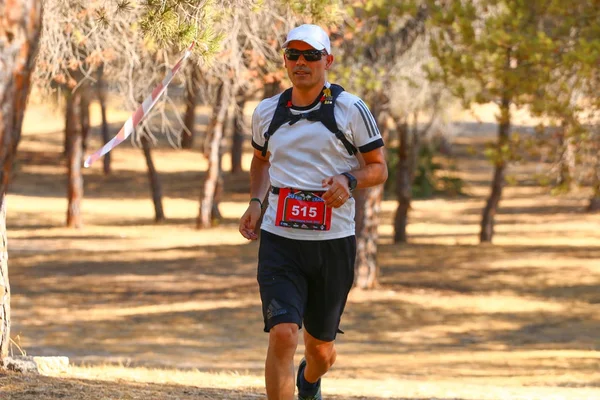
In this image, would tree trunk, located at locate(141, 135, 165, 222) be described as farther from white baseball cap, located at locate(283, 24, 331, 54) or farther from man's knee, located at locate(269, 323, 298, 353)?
man's knee, located at locate(269, 323, 298, 353)

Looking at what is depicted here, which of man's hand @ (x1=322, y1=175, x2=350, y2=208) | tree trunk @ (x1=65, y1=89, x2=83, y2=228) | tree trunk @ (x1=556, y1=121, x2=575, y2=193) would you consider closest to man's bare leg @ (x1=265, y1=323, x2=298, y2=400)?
man's hand @ (x1=322, y1=175, x2=350, y2=208)

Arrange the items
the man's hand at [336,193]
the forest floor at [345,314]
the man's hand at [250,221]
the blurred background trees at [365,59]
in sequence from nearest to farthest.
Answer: the man's hand at [336,193] → the man's hand at [250,221] → the blurred background trees at [365,59] → the forest floor at [345,314]

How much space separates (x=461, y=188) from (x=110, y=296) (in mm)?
21619

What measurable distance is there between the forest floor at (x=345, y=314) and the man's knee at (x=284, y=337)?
1843mm

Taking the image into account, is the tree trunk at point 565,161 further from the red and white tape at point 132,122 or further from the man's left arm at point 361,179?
the man's left arm at point 361,179

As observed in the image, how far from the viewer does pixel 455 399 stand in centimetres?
792

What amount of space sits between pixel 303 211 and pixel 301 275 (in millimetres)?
330

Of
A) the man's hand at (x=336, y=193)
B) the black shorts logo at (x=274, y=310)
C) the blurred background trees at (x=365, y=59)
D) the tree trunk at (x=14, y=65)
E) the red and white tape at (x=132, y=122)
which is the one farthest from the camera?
the blurred background trees at (x=365, y=59)

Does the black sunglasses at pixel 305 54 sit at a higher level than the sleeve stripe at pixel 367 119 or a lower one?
higher

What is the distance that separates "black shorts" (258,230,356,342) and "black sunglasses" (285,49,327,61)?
850 millimetres

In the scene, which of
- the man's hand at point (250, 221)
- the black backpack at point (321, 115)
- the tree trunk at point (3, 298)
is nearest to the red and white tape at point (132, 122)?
the man's hand at point (250, 221)

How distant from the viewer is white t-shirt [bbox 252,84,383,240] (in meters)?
5.18

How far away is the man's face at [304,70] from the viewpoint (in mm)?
5188

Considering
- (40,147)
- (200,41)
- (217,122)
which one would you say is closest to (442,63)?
(200,41)
